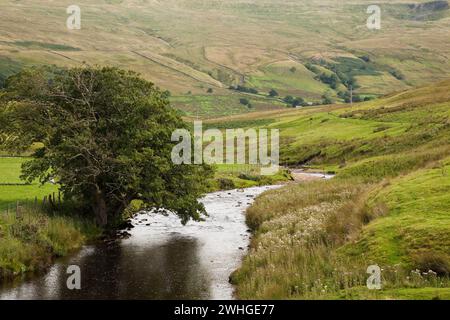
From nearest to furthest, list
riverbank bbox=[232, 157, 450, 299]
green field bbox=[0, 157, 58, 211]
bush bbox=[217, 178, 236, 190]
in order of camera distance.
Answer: riverbank bbox=[232, 157, 450, 299] → green field bbox=[0, 157, 58, 211] → bush bbox=[217, 178, 236, 190]

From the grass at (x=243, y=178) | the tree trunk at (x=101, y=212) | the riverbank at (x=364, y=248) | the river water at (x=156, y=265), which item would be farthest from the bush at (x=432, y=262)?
the grass at (x=243, y=178)

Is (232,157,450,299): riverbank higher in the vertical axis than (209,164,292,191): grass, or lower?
higher

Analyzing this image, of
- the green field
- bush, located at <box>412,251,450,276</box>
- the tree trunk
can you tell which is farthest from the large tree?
bush, located at <box>412,251,450,276</box>

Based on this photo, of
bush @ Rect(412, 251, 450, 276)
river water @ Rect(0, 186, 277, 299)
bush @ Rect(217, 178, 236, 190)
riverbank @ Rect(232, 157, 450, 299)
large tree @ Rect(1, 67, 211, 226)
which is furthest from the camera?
bush @ Rect(217, 178, 236, 190)

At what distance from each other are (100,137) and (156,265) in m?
13.7

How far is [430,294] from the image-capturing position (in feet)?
64.0

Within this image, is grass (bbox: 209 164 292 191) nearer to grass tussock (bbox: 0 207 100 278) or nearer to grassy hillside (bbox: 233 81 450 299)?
grassy hillside (bbox: 233 81 450 299)

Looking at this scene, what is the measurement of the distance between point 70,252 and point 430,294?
28545 millimetres

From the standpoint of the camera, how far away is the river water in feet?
103

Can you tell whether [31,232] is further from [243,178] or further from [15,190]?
[243,178]

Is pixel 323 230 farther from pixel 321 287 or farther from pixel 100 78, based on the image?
pixel 100 78

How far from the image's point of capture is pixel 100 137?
151 feet

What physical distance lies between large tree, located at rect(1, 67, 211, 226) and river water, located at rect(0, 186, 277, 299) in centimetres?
357
